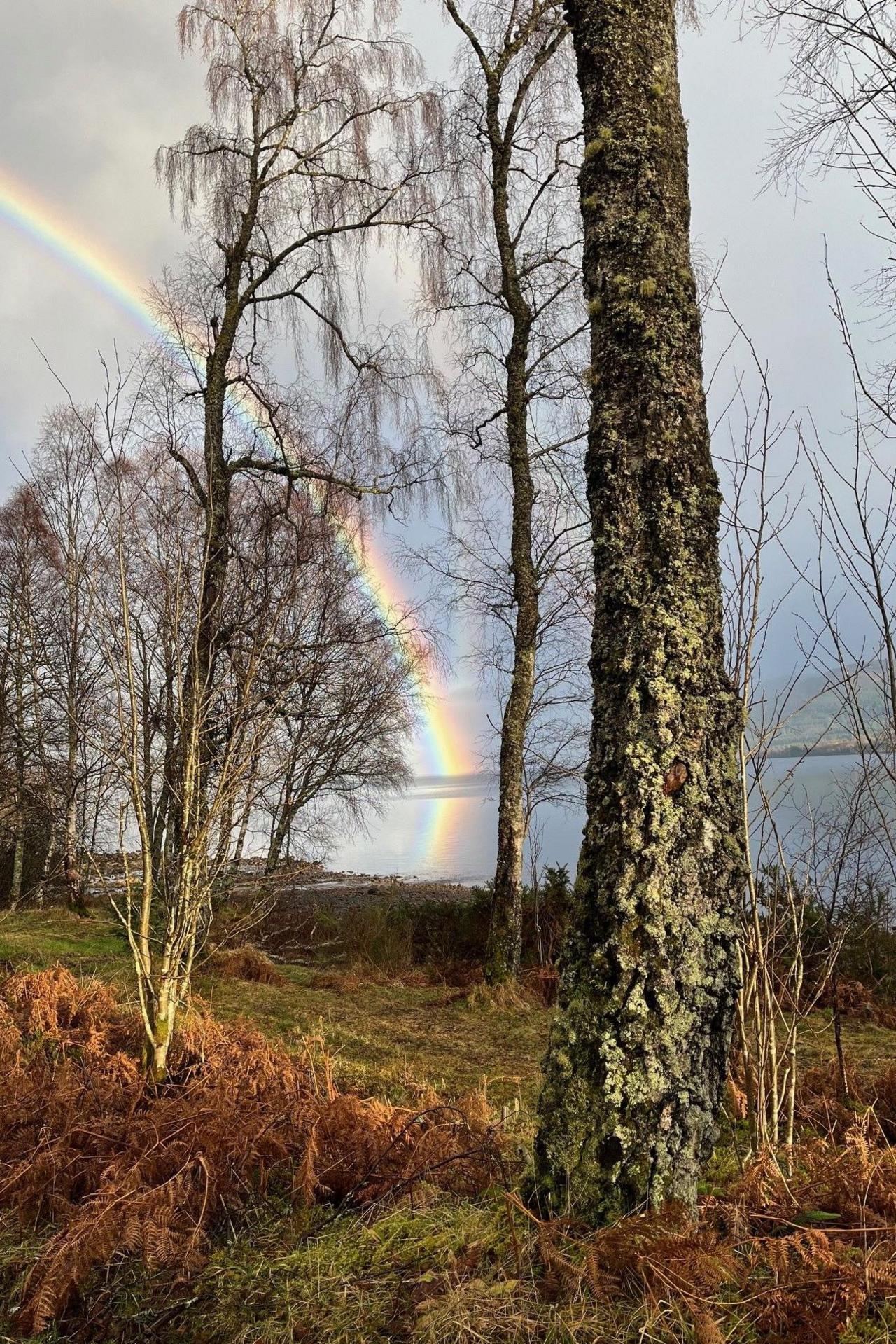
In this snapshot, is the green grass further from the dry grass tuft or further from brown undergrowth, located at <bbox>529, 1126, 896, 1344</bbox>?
brown undergrowth, located at <bbox>529, 1126, 896, 1344</bbox>

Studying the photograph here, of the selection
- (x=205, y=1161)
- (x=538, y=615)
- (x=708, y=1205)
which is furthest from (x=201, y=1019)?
(x=538, y=615)

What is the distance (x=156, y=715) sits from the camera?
14.3 feet

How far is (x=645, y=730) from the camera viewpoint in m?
1.98

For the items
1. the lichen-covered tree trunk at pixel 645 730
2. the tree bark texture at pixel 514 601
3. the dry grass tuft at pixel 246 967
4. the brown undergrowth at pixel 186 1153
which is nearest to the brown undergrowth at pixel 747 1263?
the lichen-covered tree trunk at pixel 645 730

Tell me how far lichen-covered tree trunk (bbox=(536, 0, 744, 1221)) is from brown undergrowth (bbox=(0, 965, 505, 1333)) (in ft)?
1.74

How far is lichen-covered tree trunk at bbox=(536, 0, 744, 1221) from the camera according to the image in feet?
6.05

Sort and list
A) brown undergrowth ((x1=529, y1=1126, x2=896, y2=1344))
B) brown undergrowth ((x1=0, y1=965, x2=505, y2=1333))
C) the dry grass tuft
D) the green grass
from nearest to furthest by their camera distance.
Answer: brown undergrowth ((x1=529, y1=1126, x2=896, y2=1344))
brown undergrowth ((x1=0, y1=965, x2=505, y2=1333))
the green grass
the dry grass tuft

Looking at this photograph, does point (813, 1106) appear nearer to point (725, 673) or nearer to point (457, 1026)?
point (725, 673)

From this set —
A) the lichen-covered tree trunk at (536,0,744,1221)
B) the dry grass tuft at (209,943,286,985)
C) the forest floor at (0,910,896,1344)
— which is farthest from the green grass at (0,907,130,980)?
the lichen-covered tree trunk at (536,0,744,1221)

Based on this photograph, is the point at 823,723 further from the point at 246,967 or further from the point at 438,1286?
the point at 246,967

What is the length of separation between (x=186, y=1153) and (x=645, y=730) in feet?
6.23

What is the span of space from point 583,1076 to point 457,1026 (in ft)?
13.9

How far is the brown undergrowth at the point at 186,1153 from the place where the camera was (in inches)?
81.3

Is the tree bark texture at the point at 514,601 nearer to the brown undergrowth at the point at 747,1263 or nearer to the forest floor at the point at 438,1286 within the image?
the forest floor at the point at 438,1286
